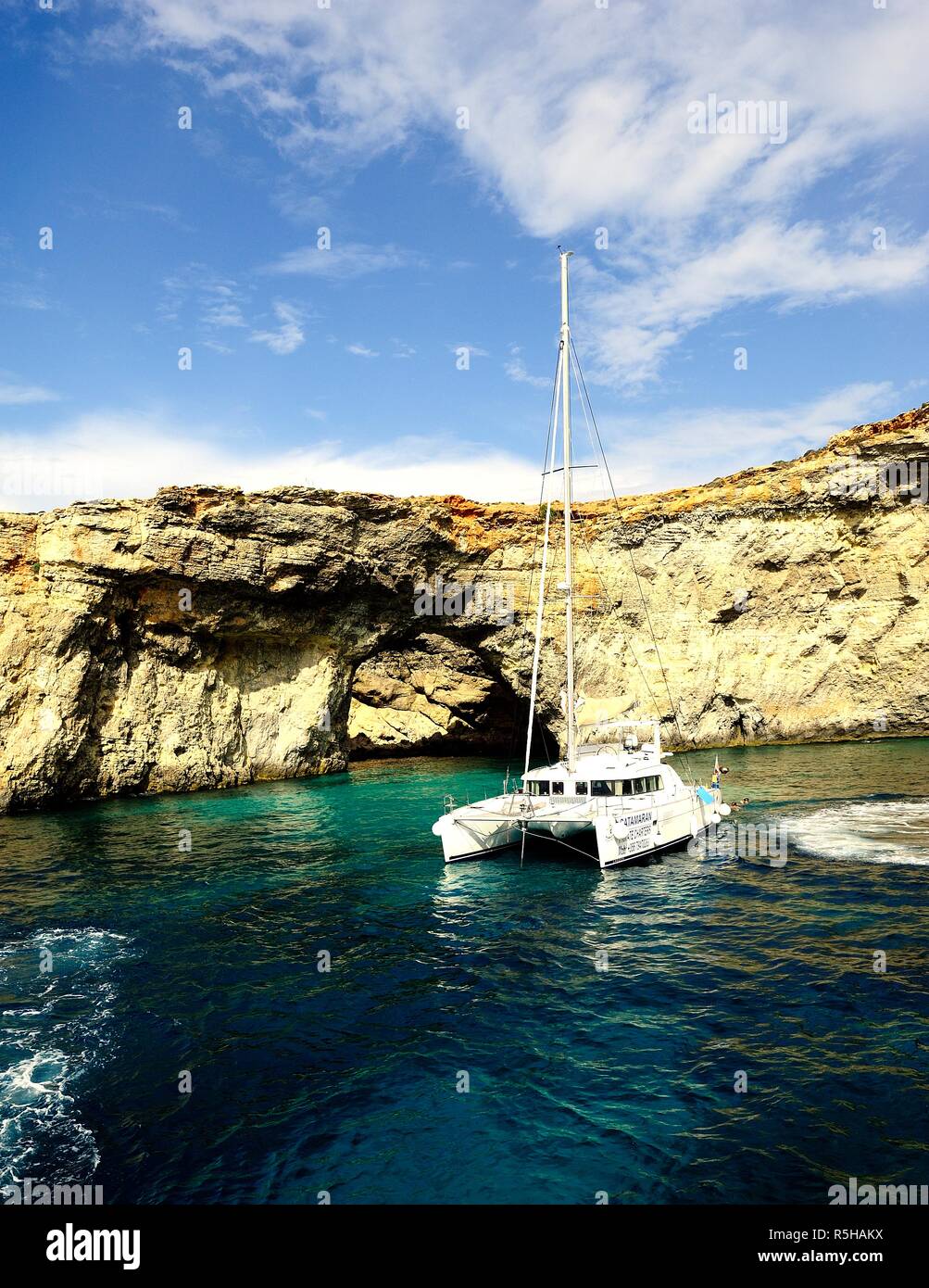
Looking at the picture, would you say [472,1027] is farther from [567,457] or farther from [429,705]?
[429,705]

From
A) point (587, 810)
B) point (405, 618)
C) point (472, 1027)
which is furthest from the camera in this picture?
point (405, 618)

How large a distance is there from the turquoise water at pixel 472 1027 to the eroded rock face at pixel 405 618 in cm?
1460

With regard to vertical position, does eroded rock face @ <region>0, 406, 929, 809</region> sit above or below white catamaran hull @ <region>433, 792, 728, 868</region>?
above

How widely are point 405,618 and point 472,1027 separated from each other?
3083 cm

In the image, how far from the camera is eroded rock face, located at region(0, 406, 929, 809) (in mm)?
33750

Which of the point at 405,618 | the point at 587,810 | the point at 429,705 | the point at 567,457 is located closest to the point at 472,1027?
the point at 587,810

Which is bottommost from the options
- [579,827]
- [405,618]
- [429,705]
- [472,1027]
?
[472,1027]

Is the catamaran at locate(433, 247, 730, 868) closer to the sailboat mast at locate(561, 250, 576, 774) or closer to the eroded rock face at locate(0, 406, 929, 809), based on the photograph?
the sailboat mast at locate(561, 250, 576, 774)

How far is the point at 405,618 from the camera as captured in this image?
135 ft

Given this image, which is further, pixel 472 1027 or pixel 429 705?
pixel 429 705

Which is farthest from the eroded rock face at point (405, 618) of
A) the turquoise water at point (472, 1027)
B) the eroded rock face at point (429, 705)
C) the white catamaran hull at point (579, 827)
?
the white catamaran hull at point (579, 827)

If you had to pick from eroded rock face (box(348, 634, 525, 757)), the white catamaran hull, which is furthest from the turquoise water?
eroded rock face (box(348, 634, 525, 757))

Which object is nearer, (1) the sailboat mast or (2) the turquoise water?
(2) the turquoise water

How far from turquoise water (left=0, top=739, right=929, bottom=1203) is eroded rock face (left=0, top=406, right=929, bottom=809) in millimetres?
14603
